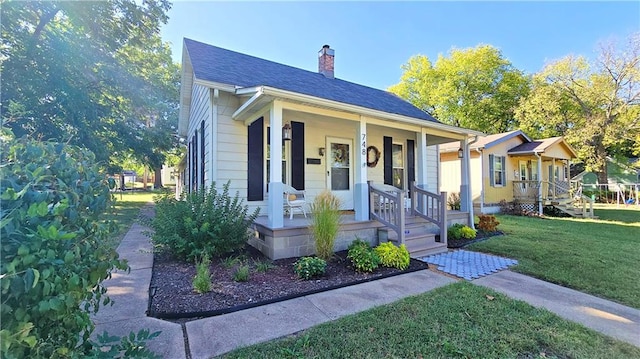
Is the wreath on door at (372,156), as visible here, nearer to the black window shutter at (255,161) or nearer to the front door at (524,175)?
the black window shutter at (255,161)

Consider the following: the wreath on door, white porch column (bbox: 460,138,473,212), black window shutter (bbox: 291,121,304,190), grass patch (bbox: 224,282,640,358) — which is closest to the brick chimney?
the wreath on door

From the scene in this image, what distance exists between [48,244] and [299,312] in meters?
2.26

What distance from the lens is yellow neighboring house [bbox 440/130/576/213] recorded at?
13141 mm

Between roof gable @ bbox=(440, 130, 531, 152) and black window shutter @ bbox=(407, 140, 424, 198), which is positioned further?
roof gable @ bbox=(440, 130, 531, 152)

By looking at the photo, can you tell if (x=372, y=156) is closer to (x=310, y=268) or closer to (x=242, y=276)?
(x=310, y=268)

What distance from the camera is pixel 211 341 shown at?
242 centimetres

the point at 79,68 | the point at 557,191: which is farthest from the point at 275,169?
the point at 557,191

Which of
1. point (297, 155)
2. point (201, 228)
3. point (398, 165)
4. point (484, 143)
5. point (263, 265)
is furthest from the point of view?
point (484, 143)

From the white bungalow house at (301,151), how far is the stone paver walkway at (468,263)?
1.16ft

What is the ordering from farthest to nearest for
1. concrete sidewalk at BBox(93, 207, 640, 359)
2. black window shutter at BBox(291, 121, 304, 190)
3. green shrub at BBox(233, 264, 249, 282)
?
1. black window shutter at BBox(291, 121, 304, 190)
2. green shrub at BBox(233, 264, 249, 282)
3. concrete sidewalk at BBox(93, 207, 640, 359)

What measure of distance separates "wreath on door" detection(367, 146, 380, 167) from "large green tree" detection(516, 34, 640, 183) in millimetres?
17899

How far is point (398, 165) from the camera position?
29.2ft

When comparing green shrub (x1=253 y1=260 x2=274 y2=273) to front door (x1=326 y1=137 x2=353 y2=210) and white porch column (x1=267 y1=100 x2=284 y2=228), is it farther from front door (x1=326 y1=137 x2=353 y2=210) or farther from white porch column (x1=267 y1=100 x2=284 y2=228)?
front door (x1=326 y1=137 x2=353 y2=210)

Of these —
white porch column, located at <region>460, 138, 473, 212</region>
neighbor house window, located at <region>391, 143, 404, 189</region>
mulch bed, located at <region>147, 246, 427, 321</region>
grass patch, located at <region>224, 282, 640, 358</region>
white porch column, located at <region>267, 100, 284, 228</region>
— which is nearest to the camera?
grass patch, located at <region>224, 282, 640, 358</region>
